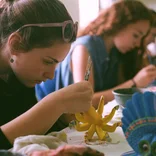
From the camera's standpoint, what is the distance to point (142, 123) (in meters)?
0.60

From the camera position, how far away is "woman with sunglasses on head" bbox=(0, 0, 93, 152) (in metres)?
0.76

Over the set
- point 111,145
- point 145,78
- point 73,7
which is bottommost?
point 145,78

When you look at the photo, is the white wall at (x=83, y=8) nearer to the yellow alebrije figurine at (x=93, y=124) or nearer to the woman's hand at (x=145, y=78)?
the woman's hand at (x=145, y=78)

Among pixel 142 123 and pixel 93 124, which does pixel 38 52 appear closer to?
pixel 93 124

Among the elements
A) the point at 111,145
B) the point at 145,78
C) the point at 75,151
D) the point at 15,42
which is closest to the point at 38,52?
the point at 15,42

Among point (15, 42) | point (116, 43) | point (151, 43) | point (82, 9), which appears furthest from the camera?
point (82, 9)

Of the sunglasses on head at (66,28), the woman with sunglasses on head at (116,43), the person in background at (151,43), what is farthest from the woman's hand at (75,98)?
the person in background at (151,43)

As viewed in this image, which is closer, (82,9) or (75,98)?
(75,98)

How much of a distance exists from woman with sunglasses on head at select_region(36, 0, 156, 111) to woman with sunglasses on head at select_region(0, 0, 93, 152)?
595 mm

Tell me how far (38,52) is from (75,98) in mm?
154

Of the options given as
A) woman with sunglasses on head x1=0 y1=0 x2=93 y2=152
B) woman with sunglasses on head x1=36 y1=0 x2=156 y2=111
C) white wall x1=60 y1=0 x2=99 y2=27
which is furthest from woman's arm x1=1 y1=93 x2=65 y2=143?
white wall x1=60 y1=0 x2=99 y2=27

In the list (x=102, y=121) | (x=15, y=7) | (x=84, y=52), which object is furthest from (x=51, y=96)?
(x=84, y=52)

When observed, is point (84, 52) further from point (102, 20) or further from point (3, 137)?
point (3, 137)

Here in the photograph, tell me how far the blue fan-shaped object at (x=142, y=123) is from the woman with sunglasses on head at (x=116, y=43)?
0.88 meters
